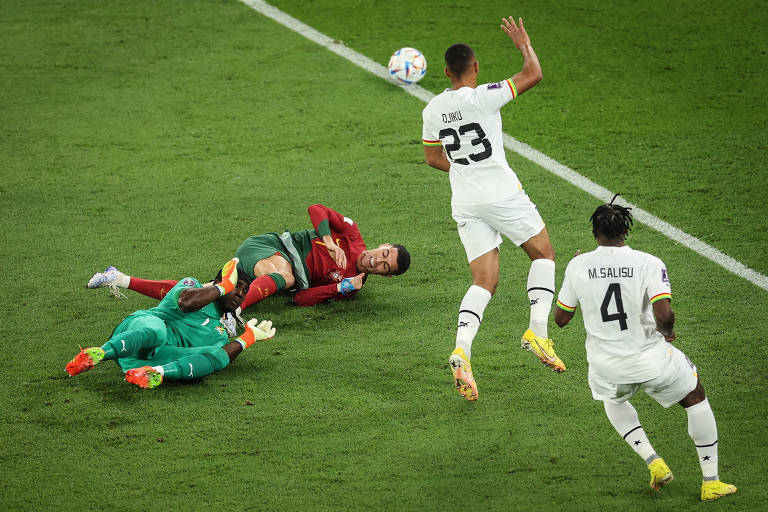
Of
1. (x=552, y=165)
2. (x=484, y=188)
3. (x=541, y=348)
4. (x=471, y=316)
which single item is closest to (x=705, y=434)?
(x=541, y=348)

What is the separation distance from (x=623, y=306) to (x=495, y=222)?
1.29 m

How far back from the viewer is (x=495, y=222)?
550cm

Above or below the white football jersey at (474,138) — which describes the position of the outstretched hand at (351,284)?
below

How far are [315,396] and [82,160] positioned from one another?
484cm

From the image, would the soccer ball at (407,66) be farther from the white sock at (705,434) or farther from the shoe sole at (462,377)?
the white sock at (705,434)

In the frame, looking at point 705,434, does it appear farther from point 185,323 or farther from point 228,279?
point 185,323

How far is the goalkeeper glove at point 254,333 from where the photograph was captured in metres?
5.92

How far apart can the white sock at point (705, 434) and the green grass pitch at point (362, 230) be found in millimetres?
194

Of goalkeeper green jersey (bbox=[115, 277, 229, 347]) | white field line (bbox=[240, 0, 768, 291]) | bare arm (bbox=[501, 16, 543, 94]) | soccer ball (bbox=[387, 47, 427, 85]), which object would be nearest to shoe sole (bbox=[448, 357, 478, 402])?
bare arm (bbox=[501, 16, 543, 94])

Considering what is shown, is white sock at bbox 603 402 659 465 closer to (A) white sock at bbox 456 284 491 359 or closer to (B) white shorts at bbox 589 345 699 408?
(B) white shorts at bbox 589 345 699 408

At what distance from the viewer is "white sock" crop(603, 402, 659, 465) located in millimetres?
4586

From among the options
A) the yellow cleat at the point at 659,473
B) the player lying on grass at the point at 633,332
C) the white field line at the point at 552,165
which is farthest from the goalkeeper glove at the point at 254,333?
the white field line at the point at 552,165

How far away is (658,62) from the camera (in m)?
10.9

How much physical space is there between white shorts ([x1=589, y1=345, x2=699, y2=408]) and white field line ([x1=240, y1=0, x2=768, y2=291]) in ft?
9.09
